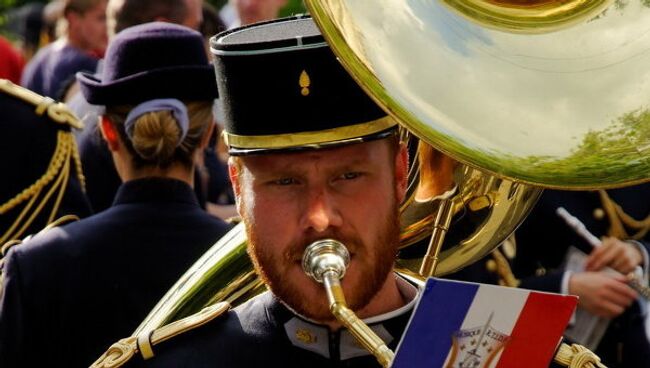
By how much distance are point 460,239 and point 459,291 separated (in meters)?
0.90

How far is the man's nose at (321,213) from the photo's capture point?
2686 millimetres

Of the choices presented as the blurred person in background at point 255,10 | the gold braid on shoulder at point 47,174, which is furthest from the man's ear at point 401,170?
the blurred person in background at point 255,10

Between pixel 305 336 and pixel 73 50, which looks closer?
pixel 305 336

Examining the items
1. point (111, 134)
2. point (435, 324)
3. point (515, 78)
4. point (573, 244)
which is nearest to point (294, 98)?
point (515, 78)

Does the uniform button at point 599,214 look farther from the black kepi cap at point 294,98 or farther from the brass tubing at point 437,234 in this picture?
the black kepi cap at point 294,98

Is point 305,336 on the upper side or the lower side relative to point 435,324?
lower

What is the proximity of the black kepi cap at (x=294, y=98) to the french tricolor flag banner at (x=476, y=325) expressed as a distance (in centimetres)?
44

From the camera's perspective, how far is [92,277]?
3.78 metres

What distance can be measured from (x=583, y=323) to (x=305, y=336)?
221 centimetres

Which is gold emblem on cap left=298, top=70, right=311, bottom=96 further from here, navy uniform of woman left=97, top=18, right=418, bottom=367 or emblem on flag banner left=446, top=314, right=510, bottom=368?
emblem on flag banner left=446, top=314, right=510, bottom=368

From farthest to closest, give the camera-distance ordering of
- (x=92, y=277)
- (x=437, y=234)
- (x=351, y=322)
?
(x=92, y=277), (x=437, y=234), (x=351, y=322)

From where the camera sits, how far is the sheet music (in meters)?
4.91

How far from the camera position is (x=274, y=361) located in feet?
9.57

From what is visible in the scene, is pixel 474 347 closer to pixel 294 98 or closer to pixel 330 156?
pixel 330 156
